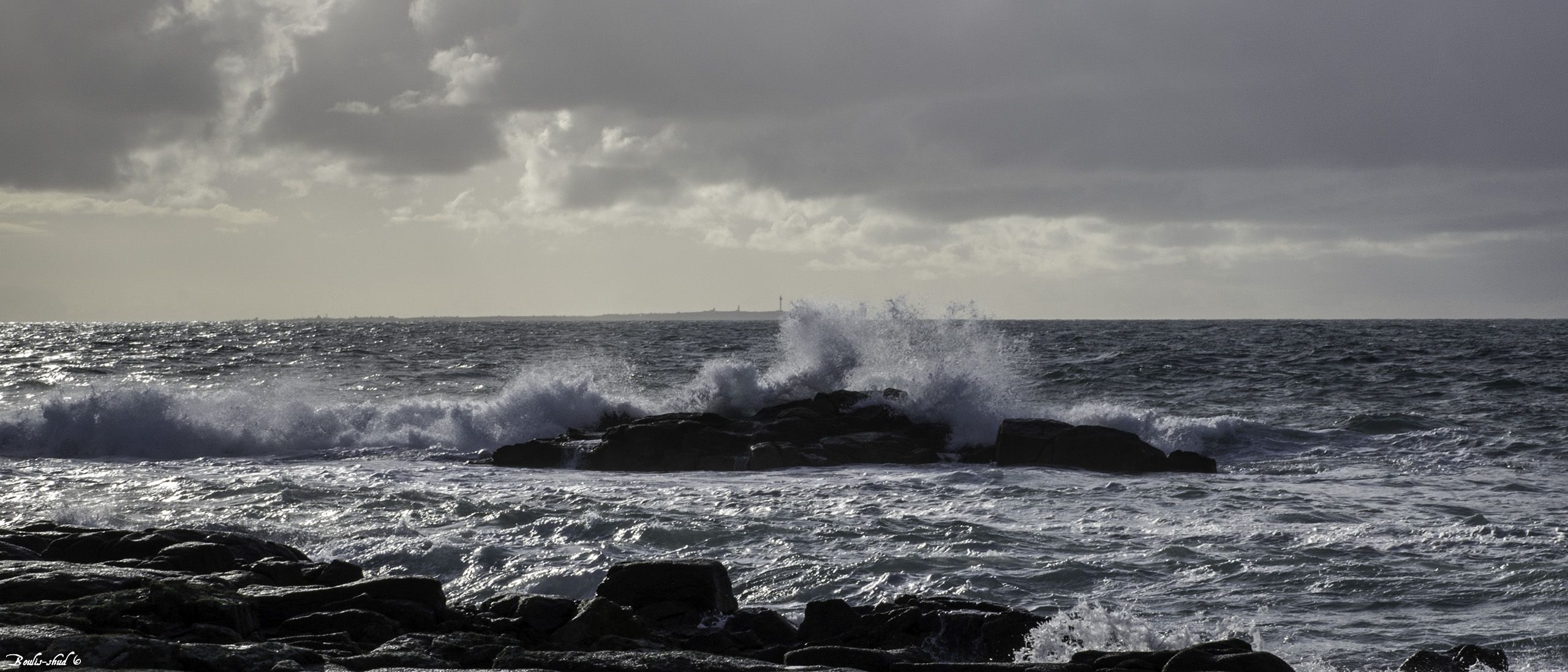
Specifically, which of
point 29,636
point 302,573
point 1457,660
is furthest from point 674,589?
point 1457,660

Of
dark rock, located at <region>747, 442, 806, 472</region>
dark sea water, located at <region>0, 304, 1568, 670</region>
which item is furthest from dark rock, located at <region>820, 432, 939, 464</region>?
dark rock, located at <region>747, 442, 806, 472</region>

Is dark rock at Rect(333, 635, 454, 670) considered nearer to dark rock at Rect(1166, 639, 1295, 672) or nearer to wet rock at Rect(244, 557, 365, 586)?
wet rock at Rect(244, 557, 365, 586)

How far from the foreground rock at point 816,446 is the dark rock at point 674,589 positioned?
26.6 ft

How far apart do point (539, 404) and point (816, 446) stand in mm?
6994

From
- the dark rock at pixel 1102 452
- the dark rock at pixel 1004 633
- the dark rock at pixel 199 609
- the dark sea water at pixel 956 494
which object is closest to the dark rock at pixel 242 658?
the dark rock at pixel 199 609

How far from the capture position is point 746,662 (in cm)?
575

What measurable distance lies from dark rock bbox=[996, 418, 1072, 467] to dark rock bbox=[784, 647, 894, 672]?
1010 centimetres

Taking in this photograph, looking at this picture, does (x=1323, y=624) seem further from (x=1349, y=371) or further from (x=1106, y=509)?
(x=1349, y=371)

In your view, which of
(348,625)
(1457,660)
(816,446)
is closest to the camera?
(348,625)

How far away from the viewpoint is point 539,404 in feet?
72.0

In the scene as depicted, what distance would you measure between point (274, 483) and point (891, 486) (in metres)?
7.42

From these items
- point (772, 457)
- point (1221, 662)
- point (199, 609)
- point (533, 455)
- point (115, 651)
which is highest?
point (115, 651)

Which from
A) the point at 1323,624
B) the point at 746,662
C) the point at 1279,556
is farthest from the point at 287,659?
the point at 1279,556

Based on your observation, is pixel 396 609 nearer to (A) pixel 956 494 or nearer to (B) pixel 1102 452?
(A) pixel 956 494
